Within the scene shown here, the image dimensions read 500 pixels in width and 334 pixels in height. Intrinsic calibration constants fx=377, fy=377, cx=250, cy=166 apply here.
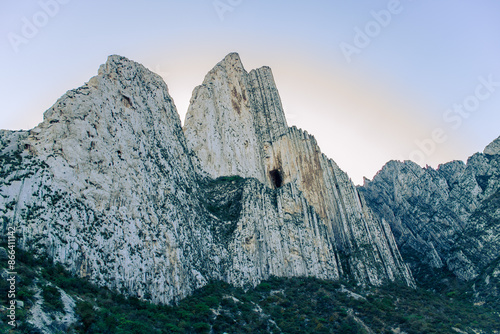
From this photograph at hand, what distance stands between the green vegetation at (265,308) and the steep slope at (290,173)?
540cm

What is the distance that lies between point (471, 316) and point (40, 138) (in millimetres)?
62742

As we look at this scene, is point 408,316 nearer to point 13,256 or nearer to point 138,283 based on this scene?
point 138,283

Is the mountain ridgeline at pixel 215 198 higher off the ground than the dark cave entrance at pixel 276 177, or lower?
lower

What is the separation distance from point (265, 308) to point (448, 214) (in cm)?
6183

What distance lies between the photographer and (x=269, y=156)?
8194 centimetres

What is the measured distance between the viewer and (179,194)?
47.9 meters

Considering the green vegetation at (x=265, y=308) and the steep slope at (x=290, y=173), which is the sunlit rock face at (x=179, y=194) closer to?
the steep slope at (x=290, y=173)

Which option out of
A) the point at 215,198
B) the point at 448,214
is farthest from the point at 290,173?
the point at 448,214

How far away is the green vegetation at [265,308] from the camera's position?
2648 cm

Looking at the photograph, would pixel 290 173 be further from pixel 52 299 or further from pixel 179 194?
pixel 52 299

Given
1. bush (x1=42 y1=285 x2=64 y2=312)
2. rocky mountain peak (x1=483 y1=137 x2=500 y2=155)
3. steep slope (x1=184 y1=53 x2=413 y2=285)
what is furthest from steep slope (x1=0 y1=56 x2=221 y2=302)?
rocky mountain peak (x1=483 y1=137 x2=500 y2=155)

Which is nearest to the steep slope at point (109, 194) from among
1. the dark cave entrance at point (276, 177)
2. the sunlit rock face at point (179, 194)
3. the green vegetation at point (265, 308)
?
the sunlit rock face at point (179, 194)

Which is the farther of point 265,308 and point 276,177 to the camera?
point 276,177

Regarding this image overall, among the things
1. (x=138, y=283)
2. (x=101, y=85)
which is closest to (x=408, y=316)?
(x=138, y=283)
